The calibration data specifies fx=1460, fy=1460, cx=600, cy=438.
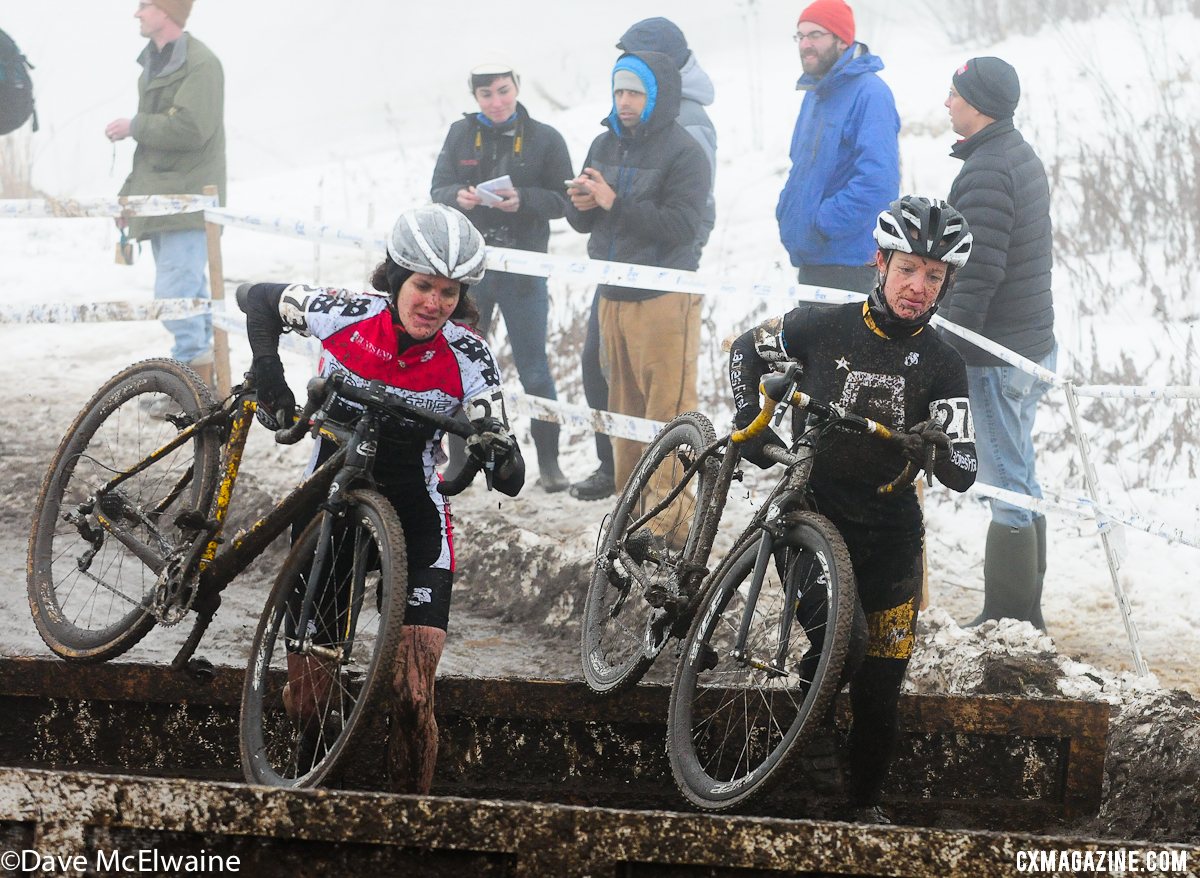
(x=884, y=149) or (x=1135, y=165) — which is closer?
(x=884, y=149)

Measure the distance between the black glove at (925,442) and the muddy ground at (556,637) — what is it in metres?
1.65

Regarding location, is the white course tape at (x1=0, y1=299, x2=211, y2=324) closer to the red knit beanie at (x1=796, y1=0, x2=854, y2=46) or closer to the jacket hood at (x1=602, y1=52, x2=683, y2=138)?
the jacket hood at (x1=602, y1=52, x2=683, y2=138)

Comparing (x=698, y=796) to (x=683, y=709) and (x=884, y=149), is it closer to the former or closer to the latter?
(x=683, y=709)

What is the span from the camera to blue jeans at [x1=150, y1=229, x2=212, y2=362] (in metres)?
10.3

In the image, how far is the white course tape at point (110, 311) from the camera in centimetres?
1003

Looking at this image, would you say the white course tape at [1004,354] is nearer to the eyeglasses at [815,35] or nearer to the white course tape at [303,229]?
the eyeglasses at [815,35]

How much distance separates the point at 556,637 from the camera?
749 cm

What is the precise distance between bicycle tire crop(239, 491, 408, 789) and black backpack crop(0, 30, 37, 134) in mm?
4915

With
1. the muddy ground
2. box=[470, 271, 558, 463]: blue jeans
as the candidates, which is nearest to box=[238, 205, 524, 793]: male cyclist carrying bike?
the muddy ground

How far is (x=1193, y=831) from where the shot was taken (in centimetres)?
501

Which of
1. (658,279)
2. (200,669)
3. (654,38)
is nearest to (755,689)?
(200,669)

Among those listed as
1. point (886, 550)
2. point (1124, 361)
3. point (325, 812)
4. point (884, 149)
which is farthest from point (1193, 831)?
point (1124, 361)

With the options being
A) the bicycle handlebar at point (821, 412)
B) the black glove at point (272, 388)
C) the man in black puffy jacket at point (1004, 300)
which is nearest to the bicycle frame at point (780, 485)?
the bicycle handlebar at point (821, 412)

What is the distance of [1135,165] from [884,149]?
23.1ft
